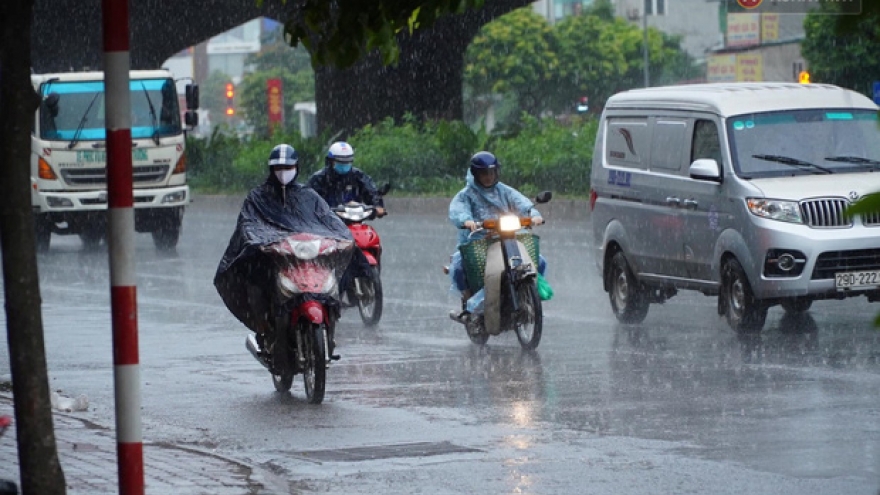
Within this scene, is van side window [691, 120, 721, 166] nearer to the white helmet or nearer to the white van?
the white van

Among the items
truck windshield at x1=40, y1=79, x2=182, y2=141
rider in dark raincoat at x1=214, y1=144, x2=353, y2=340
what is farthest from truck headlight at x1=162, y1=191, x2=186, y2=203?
rider in dark raincoat at x1=214, y1=144, x2=353, y2=340

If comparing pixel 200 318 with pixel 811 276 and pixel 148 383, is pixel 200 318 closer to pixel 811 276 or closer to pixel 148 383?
pixel 148 383

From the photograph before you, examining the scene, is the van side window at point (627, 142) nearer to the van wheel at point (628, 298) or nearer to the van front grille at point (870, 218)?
the van wheel at point (628, 298)

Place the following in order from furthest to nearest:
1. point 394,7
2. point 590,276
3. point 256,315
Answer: point 590,276 → point 256,315 → point 394,7

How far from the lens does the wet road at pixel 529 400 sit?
7781 mm

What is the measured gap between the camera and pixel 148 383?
37.8 feet

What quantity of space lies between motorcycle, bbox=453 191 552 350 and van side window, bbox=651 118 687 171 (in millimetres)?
1418

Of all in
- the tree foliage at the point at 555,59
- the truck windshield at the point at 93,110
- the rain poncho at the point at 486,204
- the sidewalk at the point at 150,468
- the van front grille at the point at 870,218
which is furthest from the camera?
the tree foliage at the point at 555,59

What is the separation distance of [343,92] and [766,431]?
36.0m

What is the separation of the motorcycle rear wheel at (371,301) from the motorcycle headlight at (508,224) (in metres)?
2.15

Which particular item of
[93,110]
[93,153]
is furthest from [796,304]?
[93,110]

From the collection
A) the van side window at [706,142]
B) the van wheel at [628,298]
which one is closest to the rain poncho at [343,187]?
the van wheel at [628,298]

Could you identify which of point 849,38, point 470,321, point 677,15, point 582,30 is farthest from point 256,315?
point 677,15

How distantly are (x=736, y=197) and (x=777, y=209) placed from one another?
1.18 ft
